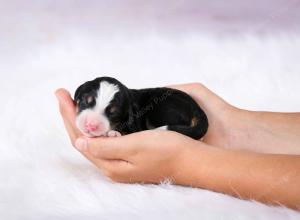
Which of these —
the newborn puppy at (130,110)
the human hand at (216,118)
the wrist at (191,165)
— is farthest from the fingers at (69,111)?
the human hand at (216,118)

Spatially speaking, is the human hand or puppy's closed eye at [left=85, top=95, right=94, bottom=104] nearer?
puppy's closed eye at [left=85, top=95, right=94, bottom=104]

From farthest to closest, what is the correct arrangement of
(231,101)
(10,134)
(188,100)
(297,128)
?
1. (231,101)
2. (10,134)
3. (297,128)
4. (188,100)

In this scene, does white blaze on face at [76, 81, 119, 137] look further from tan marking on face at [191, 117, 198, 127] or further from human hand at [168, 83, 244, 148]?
human hand at [168, 83, 244, 148]

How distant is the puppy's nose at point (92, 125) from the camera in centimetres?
195

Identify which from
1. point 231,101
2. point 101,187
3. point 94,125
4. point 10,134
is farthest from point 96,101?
point 231,101

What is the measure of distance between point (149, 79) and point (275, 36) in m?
0.80

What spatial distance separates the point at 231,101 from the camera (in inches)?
120

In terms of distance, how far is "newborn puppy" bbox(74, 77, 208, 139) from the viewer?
1992 millimetres

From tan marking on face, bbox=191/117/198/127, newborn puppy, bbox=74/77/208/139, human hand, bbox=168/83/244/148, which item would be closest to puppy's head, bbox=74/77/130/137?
newborn puppy, bbox=74/77/208/139

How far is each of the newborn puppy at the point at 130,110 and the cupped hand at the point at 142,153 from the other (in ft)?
0.16

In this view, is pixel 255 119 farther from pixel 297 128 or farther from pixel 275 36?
pixel 275 36

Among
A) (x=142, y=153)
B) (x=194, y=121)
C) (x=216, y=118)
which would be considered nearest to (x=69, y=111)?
(x=142, y=153)

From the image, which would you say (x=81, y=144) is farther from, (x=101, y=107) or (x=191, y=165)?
(x=191, y=165)

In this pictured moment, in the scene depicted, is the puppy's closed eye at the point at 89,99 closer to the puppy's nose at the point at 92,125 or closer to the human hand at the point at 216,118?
the puppy's nose at the point at 92,125
